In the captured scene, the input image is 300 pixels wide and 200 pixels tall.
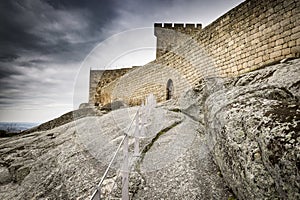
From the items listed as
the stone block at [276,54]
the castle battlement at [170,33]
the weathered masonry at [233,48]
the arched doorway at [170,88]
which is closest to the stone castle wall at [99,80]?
the castle battlement at [170,33]

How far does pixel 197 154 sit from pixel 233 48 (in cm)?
639

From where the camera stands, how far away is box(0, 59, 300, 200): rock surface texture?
8.74ft

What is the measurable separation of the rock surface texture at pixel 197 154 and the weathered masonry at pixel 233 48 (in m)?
2.54

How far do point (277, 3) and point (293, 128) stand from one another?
6575 mm

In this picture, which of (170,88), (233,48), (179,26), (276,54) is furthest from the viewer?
(179,26)

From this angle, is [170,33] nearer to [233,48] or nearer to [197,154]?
[233,48]

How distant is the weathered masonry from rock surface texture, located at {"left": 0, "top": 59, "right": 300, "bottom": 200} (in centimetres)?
254

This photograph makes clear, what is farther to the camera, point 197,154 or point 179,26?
point 179,26

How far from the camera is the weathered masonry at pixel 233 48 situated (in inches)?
281

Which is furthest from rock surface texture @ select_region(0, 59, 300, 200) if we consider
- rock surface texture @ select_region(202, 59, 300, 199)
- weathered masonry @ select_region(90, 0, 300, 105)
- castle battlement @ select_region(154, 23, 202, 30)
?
castle battlement @ select_region(154, 23, 202, 30)

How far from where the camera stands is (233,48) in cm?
948

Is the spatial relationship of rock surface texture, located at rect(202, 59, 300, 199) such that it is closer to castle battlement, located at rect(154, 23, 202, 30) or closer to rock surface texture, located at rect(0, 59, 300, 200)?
rock surface texture, located at rect(0, 59, 300, 200)

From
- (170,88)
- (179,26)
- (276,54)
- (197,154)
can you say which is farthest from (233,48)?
(179,26)

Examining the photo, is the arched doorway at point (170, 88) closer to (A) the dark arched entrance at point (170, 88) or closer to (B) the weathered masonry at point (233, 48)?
(A) the dark arched entrance at point (170, 88)
